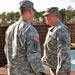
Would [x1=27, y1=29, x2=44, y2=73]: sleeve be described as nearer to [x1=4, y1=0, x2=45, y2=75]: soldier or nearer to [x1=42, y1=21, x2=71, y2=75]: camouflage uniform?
[x1=4, y1=0, x2=45, y2=75]: soldier

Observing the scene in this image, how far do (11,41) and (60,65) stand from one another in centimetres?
63

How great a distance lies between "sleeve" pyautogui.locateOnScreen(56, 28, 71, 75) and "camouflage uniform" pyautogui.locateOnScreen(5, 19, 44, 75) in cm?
40

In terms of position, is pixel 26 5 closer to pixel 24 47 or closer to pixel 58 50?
pixel 24 47

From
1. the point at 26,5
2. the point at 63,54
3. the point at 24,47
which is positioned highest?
the point at 26,5

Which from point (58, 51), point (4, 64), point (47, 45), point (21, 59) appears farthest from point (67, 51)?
point (4, 64)

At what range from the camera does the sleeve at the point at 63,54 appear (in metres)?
3.03

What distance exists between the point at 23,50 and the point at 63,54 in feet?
1.72

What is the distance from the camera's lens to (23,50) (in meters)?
2.75

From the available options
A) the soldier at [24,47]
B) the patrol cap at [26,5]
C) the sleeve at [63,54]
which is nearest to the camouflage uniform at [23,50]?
the soldier at [24,47]

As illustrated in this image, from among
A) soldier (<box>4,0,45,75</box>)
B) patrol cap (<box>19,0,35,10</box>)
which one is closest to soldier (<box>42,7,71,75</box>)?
soldier (<box>4,0,45,75</box>)

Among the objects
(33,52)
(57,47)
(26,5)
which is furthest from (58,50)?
(26,5)

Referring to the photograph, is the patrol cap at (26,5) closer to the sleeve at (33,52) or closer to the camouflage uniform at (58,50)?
the sleeve at (33,52)

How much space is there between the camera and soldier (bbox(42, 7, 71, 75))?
9.97 feet

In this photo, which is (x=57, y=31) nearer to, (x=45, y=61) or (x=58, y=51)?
(x=58, y=51)
